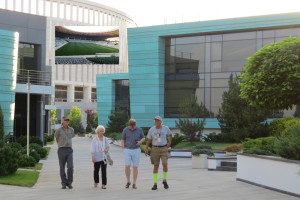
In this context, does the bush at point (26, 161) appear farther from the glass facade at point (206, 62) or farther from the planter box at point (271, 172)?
the glass facade at point (206, 62)

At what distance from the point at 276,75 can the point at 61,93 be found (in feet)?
303

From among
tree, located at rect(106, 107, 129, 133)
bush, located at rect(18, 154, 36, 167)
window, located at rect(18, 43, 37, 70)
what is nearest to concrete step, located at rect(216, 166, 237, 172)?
bush, located at rect(18, 154, 36, 167)

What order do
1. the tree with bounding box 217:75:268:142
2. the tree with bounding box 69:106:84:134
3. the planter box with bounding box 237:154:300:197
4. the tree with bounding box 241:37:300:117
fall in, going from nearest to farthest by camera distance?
the planter box with bounding box 237:154:300:197
the tree with bounding box 241:37:300:117
the tree with bounding box 217:75:268:142
the tree with bounding box 69:106:84:134

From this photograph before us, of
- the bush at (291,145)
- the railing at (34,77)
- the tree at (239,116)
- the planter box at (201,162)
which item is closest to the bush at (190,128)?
the tree at (239,116)

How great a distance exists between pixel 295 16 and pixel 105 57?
85991 mm

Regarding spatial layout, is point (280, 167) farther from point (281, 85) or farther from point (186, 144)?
point (186, 144)

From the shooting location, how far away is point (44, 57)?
33.9 m

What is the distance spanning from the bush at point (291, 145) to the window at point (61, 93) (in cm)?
9649

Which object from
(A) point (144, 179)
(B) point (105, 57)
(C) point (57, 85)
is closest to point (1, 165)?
(A) point (144, 179)

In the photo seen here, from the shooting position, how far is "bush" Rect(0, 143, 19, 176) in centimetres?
1527

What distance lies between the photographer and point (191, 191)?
13391 millimetres

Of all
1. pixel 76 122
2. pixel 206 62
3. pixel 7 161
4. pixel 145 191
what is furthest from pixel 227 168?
pixel 76 122

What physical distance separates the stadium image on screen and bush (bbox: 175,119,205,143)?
8263cm

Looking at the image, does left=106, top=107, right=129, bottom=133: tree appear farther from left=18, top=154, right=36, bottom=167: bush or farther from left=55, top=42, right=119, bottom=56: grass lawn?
left=55, top=42, right=119, bottom=56: grass lawn
